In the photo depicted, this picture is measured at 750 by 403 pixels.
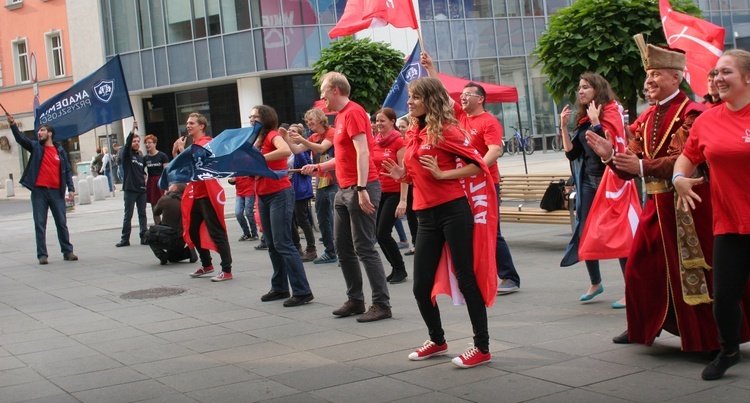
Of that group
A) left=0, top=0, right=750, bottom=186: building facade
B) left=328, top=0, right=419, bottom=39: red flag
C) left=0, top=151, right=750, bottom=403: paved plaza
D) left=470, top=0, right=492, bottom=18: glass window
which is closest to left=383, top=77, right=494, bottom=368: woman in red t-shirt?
left=0, top=151, right=750, bottom=403: paved plaza

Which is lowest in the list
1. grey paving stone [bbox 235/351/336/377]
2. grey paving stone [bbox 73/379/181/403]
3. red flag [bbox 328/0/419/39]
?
grey paving stone [bbox 235/351/336/377]

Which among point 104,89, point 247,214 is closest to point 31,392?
point 104,89

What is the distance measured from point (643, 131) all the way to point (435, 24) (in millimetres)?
34734

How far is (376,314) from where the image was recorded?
784cm

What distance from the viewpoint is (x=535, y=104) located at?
145ft

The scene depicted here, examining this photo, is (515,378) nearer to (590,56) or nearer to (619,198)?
(619,198)

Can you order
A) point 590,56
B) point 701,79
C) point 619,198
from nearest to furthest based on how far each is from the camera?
point 619,198
point 701,79
point 590,56

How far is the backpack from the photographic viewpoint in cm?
1192

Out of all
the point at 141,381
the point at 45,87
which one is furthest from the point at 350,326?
the point at 45,87

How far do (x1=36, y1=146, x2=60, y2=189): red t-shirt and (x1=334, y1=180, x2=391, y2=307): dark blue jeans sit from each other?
719cm

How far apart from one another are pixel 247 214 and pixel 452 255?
949 cm

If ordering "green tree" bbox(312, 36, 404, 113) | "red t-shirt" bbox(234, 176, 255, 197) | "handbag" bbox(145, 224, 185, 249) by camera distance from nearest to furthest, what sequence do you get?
"handbag" bbox(145, 224, 185, 249)
"red t-shirt" bbox(234, 176, 255, 197)
"green tree" bbox(312, 36, 404, 113)

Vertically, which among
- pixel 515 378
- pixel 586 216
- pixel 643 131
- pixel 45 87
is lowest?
pixel 515 378

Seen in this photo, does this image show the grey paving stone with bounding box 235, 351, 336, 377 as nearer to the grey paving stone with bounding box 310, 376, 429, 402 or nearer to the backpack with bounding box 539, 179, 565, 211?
the grey paving stone with bounding box 310, 376, 429, 402
